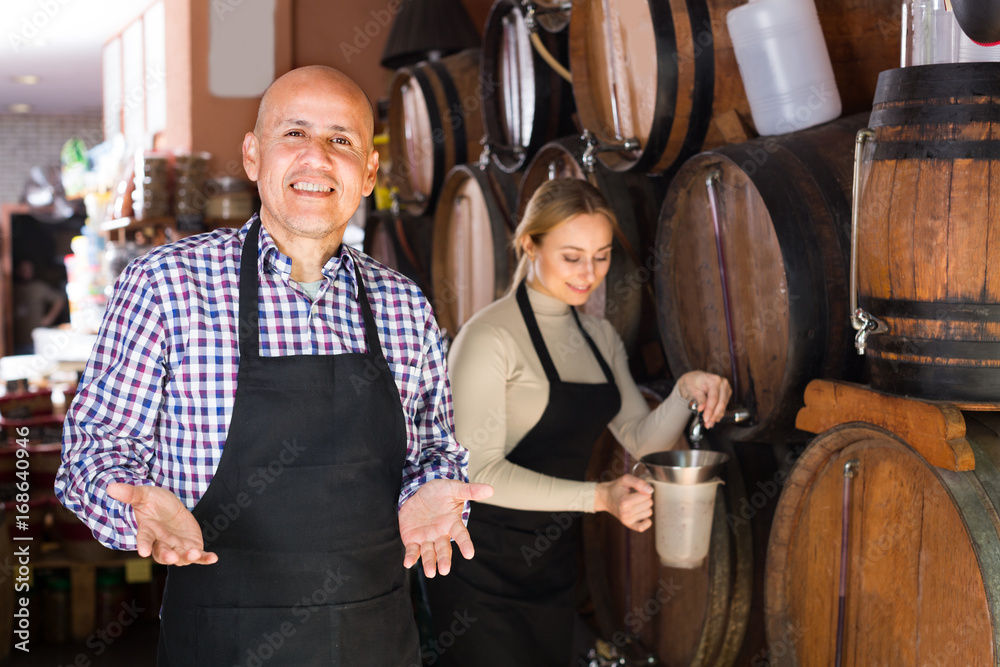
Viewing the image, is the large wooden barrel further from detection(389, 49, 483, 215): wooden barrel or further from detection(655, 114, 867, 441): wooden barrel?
detection(389, 49, 483, 215): wooden barrel

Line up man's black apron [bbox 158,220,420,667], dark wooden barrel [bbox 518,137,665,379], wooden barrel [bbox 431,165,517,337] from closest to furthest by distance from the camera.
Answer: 1. man's black apron [bbox 158,220,420,667]
2. dark wooden barrel [bbox 518,137,665,379]
3. wooden barrel [bbox 431,165,517,337]

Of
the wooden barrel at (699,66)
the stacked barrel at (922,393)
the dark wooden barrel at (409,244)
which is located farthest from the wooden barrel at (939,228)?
the dark wooden barrel at (409,244)

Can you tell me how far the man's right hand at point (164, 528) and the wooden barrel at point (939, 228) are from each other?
1094mm

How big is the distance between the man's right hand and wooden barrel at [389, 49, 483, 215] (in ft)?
8.44

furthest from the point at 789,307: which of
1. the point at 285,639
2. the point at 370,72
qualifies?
the point at 370,72

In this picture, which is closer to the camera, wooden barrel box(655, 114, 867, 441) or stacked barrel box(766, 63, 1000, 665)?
stacked barrel box(766, 63, 1000, 665)

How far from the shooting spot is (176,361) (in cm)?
141

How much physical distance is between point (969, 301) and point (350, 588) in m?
1.05

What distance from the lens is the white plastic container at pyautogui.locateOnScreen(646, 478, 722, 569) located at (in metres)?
1.70

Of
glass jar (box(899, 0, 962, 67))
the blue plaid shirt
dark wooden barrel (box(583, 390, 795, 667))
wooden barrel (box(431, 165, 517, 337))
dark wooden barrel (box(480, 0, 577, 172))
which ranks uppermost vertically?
dark wooden barrel (box(480, 0, 577, 172))

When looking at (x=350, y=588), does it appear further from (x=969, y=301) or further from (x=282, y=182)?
(x=969, y=301)

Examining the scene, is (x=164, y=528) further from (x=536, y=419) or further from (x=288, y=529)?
(x=536, y=419)

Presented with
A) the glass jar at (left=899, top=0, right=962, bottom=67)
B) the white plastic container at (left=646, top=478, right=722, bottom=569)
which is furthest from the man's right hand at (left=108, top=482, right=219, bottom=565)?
the glass jar at (left=899, top=0, right=962, bottom=67)

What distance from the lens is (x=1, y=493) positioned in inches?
131
